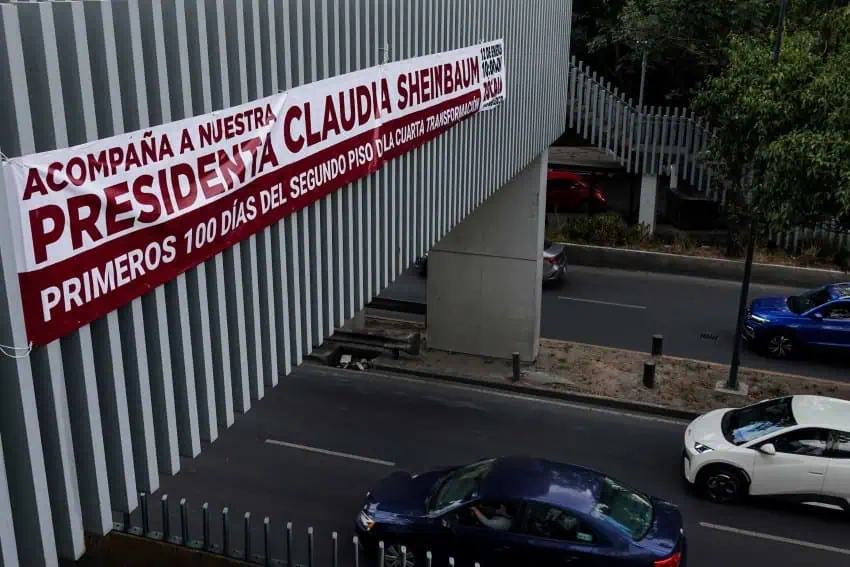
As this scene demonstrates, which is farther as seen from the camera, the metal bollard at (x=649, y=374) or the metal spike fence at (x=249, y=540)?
the metal bollard at (x=649, y=374)

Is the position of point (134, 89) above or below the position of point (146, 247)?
above

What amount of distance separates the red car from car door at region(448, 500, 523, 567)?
18.3 meters

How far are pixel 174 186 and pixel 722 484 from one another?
8.78 m

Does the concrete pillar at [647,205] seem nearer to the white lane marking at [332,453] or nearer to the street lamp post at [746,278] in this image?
the street lamp post at [746,278]

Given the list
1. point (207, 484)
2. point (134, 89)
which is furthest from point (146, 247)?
point (207, 484)

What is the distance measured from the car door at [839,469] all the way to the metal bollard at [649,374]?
13.9 feet

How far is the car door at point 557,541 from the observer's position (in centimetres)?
914

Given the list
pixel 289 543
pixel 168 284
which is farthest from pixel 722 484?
pixel 168 284

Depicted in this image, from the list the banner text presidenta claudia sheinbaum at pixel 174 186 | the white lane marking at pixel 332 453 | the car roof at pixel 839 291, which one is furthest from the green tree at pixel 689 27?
the banner text presidenta claudia sheinbaum at pixel 174 186

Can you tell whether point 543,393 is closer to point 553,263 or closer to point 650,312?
point 650,312

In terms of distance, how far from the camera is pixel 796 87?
14.3 meters

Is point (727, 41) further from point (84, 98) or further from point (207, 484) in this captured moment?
point (84, 98)

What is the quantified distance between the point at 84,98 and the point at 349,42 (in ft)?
10.9

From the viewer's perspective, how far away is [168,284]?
5.73 m
